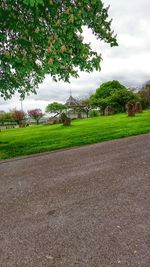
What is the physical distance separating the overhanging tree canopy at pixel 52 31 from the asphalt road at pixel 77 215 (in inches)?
180

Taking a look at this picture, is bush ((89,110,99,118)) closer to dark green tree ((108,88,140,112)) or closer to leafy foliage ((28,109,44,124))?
dark green tree ((108,88,140,112))

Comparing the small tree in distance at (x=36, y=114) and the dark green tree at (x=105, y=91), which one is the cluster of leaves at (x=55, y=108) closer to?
the small tree in distance at (x=36, y=114)

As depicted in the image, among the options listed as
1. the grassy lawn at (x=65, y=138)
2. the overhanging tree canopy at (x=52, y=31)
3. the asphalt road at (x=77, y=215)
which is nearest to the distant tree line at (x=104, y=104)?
the grassy lawn at (x=65, y=138)

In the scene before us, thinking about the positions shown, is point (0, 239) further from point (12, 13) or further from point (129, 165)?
point (12, 13)

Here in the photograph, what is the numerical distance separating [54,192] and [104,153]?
4041mm

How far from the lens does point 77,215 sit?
421 cm

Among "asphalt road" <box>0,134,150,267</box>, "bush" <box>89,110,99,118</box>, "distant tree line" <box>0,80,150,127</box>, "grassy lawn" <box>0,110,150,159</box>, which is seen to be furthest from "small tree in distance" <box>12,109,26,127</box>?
"asphalt road" <box>0,134,150,267</box>

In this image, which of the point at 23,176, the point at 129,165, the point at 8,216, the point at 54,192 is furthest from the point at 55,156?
the point at 8,216

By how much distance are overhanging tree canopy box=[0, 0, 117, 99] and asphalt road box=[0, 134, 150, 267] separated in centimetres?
456

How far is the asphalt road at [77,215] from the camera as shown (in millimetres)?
3125

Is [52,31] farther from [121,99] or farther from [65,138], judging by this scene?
[121,99]

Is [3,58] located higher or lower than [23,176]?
higher

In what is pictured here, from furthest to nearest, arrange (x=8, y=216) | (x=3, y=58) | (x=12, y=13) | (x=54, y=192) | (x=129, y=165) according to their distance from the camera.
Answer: (x=3, y=58), (x=12, y=13), (x=129, y=165), (x=54, y=192), (x=8, y=216)

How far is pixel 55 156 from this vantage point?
31.6 feet
